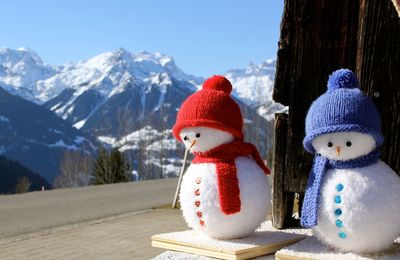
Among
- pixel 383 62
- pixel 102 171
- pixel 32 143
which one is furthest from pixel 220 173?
pixel 32 143

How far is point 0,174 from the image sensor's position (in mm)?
85750

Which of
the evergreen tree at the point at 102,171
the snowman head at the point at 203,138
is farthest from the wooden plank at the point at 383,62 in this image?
the evergreen tree at the point at 102,171

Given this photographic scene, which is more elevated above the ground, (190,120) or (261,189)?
(190,120)

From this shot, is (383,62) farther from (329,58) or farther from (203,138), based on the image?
(203,138)

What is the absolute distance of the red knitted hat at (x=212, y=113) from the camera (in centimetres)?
399

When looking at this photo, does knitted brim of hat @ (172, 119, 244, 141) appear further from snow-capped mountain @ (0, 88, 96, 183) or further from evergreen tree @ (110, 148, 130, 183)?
snow-capped mountain @ (0, 88, 96, 183)

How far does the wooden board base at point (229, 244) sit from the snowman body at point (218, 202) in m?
0.09

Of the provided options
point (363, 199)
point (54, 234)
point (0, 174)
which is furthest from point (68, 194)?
point (0, 174)

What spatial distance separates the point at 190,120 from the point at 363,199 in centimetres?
135

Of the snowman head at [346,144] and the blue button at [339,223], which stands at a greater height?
the snowman head at [346,144]

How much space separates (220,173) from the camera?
3.93 m

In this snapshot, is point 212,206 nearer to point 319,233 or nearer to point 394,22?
point 319,233

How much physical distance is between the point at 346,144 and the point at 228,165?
2.95 feet

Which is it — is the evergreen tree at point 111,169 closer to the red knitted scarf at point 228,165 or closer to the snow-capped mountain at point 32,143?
the red knitted scarf at point 228,165
